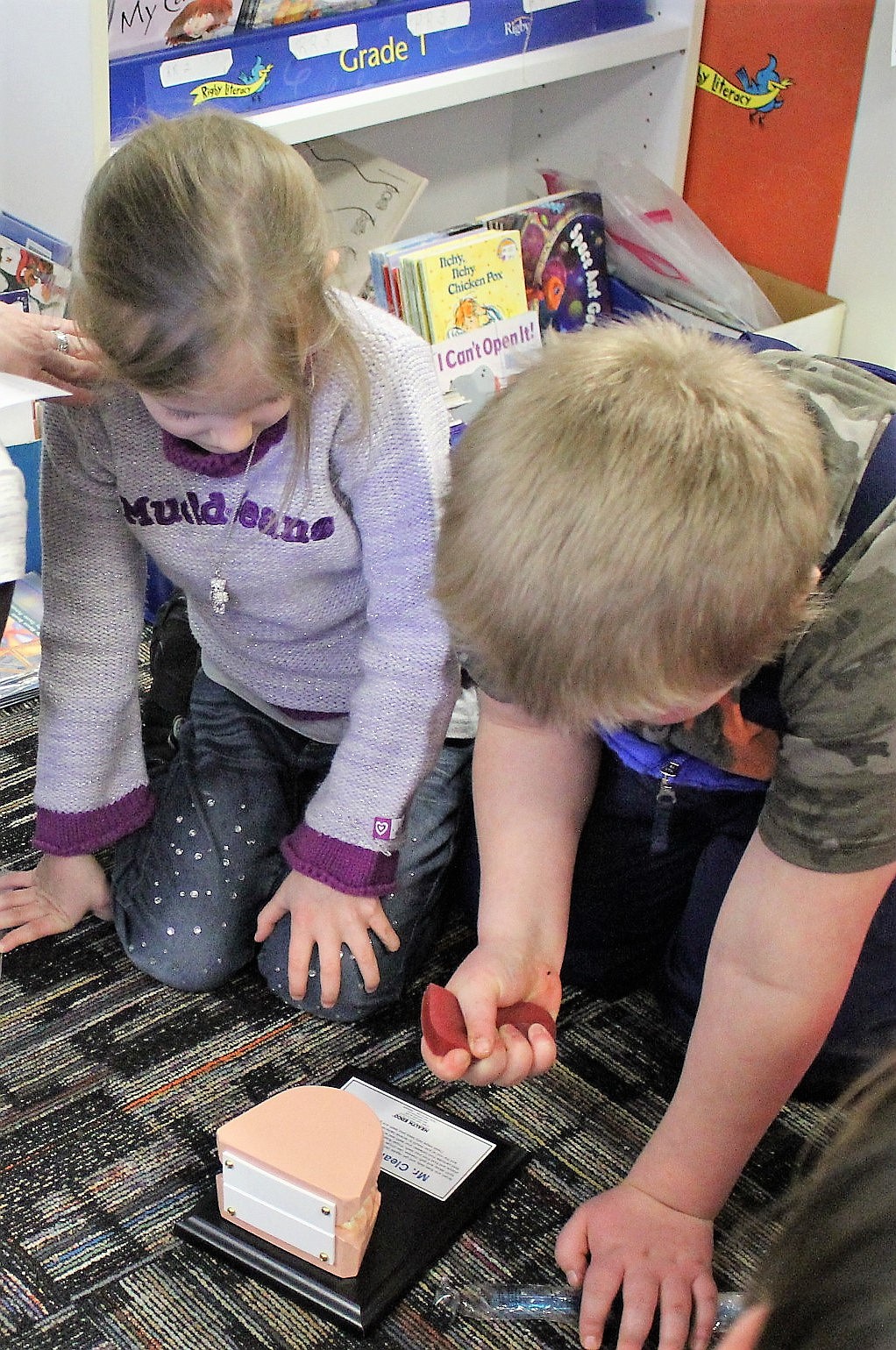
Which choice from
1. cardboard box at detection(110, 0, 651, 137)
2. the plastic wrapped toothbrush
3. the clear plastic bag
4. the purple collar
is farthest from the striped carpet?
the clear plastic bag

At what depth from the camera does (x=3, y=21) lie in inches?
49.6

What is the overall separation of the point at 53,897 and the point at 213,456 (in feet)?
1.25

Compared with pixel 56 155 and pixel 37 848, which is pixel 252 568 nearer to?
pixel 37 848

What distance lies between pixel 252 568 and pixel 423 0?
0.72m

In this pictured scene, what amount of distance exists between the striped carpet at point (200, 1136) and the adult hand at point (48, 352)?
0.43 m

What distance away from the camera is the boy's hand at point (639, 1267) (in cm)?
81

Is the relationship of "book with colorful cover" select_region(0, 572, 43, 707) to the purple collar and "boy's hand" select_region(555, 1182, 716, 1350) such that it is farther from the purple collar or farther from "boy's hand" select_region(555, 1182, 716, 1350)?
"boy's hand" select_region(555, 1182, 716, 1350)

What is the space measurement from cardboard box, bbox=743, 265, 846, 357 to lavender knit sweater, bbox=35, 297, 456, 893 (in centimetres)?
72

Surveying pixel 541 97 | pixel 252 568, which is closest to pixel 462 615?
pixel 252 568

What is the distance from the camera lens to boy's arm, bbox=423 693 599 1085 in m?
0.91

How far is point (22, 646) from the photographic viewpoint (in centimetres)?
146

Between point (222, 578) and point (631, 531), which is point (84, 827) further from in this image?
point (631, 531)

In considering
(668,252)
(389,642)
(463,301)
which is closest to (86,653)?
(389,642)

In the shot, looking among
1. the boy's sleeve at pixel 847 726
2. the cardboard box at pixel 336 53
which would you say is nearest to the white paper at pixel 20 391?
the boy's sleeve at pixel 847 726
